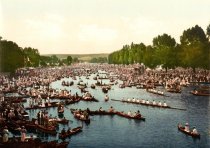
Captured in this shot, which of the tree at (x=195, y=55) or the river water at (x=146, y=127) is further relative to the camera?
the tree at (x=195, y=55)

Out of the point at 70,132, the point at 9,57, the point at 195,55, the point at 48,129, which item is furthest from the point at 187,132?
the point at 9,57

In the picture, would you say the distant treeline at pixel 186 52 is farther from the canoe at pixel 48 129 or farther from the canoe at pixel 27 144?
the canoe at pixel 27 144

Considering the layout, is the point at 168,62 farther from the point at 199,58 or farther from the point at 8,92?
the point at 8,92

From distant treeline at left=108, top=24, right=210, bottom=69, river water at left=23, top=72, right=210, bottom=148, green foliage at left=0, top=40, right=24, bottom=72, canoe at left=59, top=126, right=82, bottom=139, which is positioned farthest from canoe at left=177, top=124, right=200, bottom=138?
green foliage at left=0, top=40, right=24, bottom=72

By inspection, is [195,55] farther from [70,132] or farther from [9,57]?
[70,132]

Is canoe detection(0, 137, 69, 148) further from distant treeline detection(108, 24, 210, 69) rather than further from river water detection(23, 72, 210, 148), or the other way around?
distant treeline detection(108, 24, 210, 69)

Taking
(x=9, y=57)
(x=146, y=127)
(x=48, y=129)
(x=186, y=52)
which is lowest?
(x=146, y=127)

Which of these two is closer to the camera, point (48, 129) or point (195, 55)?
point (48, 129)

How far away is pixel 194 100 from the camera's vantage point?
95.3 metres

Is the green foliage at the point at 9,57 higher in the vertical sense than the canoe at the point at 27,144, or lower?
higher

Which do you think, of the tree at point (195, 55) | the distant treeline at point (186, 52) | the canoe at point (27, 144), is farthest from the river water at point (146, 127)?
the distant treeline at point (186, 52)

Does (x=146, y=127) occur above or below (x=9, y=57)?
below

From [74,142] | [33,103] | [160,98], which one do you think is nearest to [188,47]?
[160,98]

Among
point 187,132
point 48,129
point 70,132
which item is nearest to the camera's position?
point 70,132
